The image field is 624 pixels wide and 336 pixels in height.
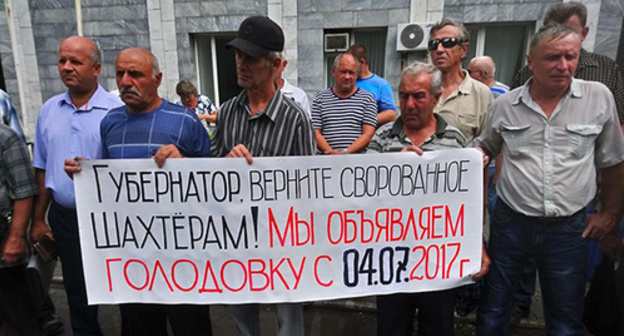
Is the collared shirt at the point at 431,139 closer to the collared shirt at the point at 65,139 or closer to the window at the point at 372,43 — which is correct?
the collared shirt at the point at 65,139

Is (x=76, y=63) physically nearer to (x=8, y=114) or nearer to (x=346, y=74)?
(x=8, y=114)

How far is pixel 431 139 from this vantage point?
1.98 metres

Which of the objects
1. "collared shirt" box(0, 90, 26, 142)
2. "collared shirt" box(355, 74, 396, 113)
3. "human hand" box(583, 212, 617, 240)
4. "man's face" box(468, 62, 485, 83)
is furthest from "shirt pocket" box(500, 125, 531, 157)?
"collared shirt" box(0, 90, 26, 142)

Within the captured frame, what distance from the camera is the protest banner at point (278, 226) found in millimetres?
1896

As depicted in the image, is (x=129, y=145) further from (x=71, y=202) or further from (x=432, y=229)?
(x=432, y=229)

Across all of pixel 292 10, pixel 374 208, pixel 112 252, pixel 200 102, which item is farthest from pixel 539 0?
pixel 112 252

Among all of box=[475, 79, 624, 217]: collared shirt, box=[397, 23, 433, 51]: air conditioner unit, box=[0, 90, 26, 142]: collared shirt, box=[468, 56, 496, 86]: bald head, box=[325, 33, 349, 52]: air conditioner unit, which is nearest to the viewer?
box=[475, 79, 624, 217]: collared shirt

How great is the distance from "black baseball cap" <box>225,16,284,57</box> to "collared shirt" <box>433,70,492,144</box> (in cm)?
119

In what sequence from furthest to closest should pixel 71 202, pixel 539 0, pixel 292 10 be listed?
1. pixel 292 10
2. pixel 539 0
3. pixel 71 202

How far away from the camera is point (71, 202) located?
2.16 metres

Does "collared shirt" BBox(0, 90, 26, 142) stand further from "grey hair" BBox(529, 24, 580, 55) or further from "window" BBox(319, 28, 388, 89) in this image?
"window" BBox(319, 28, 388, 89)

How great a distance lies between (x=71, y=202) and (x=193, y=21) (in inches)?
213

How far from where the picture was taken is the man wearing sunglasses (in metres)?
2.43

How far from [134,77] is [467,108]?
1949 millimetres
